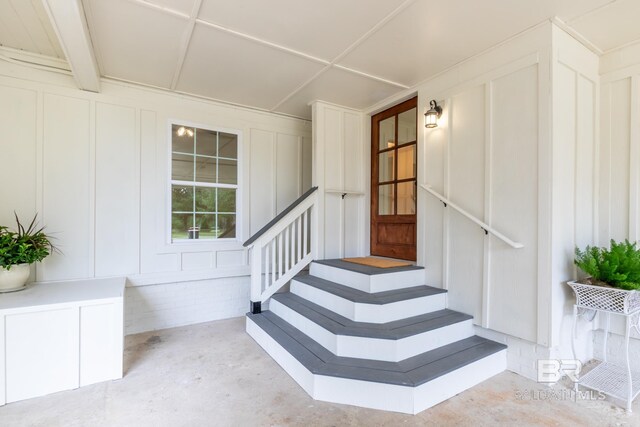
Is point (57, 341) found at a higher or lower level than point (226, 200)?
lower

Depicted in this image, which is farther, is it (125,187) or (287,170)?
(287,170)

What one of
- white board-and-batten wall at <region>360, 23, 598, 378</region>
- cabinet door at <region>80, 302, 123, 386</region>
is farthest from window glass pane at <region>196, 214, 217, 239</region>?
white board-and-batten wall at <region>360, 23, 598, 378</region>

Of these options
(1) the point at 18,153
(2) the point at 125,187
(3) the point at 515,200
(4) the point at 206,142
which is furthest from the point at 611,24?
(1) the point at 18,153

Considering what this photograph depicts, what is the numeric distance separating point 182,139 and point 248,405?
3.02m

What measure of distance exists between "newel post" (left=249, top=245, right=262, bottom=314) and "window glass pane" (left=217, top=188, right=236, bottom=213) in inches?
32.5

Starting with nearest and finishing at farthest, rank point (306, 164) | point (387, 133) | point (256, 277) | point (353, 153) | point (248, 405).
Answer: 1. point (248, 405)
2. point (256, 277)
3. point (387, 133)
4. point (353, 153)
5. point (306, 164)

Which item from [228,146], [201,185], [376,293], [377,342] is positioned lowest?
[377,342]

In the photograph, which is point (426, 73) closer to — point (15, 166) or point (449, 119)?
point (449, 119)

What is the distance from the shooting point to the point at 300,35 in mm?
2492

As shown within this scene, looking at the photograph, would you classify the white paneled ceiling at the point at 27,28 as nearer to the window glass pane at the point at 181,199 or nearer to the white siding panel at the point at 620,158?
the window glass pane at the point at 181,199

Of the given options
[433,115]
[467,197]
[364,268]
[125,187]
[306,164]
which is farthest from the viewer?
[306,164]

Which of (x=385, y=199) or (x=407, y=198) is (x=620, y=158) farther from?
(x=385, y=199)

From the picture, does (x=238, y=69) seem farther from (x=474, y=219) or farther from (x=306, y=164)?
(x=474, y=219)

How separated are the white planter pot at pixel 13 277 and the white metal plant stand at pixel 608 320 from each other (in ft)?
14.8
